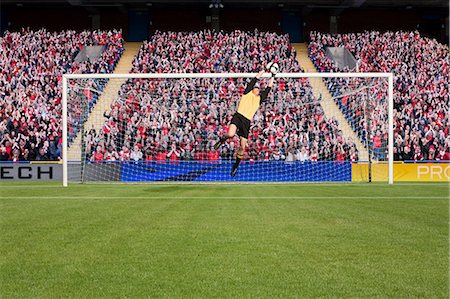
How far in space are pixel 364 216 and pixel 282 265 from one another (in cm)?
457

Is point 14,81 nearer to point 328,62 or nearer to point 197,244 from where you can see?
point 328,62

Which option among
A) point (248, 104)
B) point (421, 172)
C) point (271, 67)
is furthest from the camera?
point (421, 172)

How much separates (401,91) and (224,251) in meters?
29.6

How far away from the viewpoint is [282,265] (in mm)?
6160

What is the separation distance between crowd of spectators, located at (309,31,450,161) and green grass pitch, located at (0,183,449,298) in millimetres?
13658

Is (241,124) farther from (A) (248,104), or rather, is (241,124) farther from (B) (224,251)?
(B) (224,251)

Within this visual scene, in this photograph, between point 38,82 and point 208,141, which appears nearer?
point 208,141

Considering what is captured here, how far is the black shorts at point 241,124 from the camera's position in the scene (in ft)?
54.9

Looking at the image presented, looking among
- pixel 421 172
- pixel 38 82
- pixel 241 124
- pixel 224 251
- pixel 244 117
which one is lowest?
pixel 421 172

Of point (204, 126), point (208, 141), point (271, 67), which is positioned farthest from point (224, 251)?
point (204, 126)

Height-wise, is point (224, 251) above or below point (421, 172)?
above

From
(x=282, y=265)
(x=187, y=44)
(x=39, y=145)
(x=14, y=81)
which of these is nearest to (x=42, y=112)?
(x=39, y=145)

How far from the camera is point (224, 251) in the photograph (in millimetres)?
6918

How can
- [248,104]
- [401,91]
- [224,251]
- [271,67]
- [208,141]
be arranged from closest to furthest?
[224,251], [271,67], [248,104], [208,141], [401,91]
